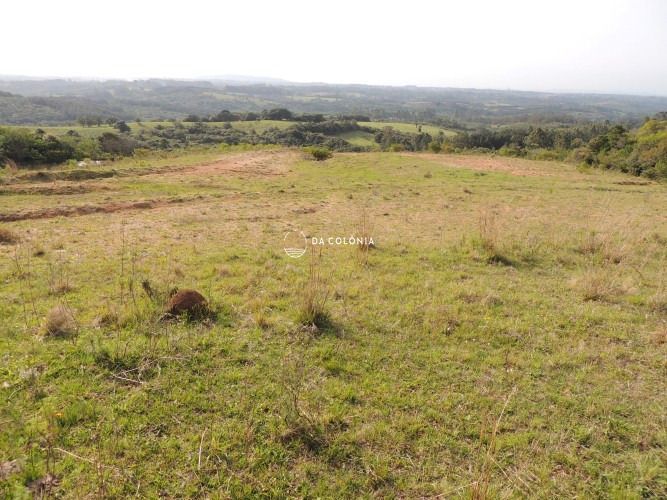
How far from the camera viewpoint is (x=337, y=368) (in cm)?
452

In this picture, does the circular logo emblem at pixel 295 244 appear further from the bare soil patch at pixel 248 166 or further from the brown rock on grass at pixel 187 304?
the bare soil patch at pixel 248 166

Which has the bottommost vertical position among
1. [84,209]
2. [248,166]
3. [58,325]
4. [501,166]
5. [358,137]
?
[84,209]

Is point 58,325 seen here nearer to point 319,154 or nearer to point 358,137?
point 319,154

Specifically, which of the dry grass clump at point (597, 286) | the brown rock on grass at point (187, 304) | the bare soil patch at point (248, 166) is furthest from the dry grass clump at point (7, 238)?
the bare soil patch at point (248, 166)

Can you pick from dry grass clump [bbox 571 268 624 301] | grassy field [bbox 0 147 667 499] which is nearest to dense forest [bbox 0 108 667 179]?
grassy field [bbox 0 147 667 499]

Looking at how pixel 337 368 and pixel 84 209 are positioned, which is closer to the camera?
pixel 337 368

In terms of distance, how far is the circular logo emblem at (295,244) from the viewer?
9039mm

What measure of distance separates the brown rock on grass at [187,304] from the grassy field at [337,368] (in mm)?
164

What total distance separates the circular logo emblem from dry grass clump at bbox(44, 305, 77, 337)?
4.48 m

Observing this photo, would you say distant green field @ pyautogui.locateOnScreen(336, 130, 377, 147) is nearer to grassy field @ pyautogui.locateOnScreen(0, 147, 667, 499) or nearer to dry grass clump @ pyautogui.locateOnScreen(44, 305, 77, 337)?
grassy field @ pyautogui.locateOnScreen(0, 147, 667, 499)

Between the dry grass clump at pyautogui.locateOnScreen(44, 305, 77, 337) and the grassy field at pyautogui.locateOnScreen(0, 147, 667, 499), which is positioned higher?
the dry grass clump at pyautogui.locateOnScreen(44, 305, 77, 337)

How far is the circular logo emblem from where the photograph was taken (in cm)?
904

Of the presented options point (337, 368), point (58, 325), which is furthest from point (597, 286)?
point (58, 325)

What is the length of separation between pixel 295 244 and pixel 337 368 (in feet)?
18.7
